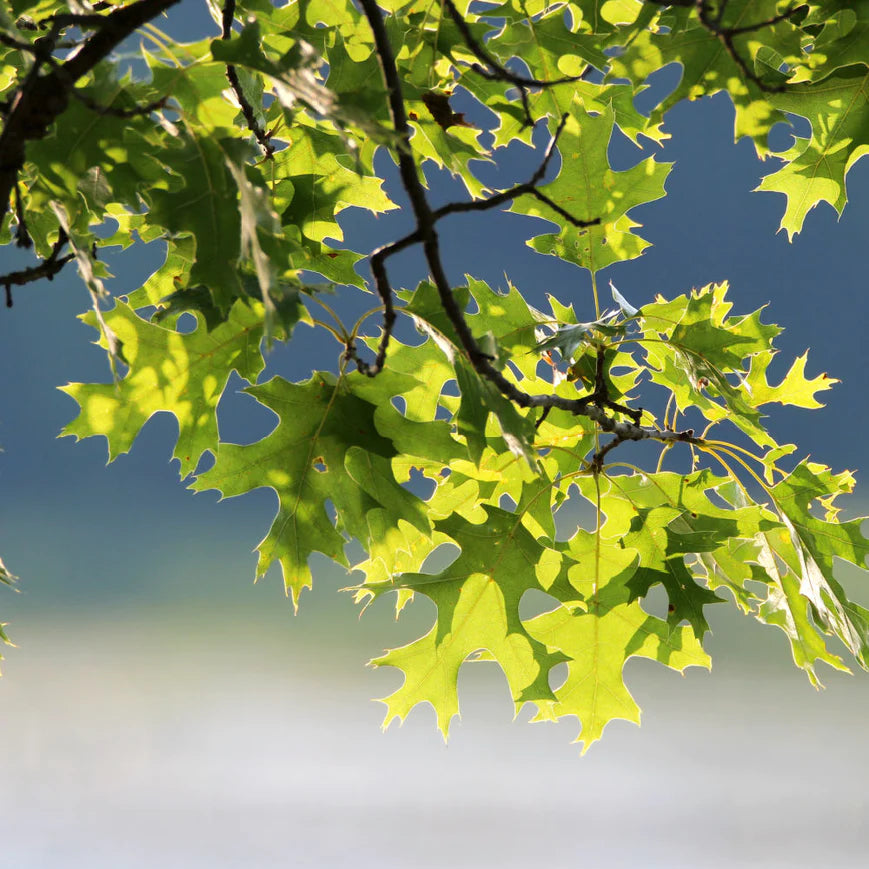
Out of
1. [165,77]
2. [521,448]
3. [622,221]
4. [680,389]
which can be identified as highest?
[622,221]

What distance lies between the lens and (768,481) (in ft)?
4.76

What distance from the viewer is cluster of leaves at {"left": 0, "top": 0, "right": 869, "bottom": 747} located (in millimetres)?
1089

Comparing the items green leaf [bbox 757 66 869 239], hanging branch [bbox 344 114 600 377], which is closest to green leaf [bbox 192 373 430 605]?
hanging branch [bbox 344 114 600 377]

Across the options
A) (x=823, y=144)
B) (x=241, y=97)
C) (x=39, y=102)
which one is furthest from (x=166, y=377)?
(x=823, y=144)

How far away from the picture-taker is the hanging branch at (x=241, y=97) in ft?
3.35

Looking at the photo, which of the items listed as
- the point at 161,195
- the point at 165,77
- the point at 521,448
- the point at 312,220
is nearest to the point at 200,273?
the point at 161,195

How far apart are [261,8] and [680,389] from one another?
869mm

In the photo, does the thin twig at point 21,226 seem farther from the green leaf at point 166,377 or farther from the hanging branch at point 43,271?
the green leaf at point 166,377

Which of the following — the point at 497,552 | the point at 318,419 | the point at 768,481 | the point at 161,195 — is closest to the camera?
the point at 161,195

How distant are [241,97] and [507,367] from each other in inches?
20.9

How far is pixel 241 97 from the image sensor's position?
1167 millimetres

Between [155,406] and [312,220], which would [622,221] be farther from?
[155,406]

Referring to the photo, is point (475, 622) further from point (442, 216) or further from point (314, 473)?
point (442, 216)

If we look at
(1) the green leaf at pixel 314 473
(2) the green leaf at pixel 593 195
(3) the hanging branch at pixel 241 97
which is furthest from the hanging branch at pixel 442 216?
(2) the green leaf at pixel 593 195
